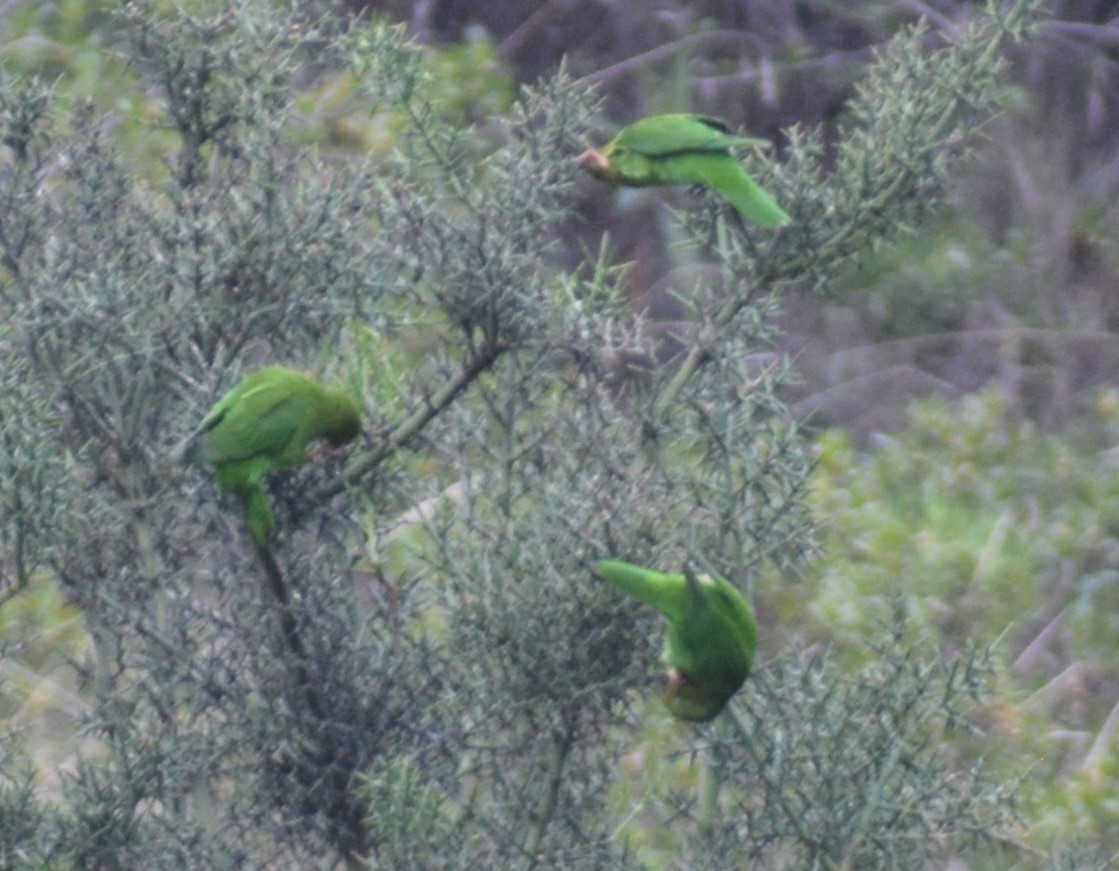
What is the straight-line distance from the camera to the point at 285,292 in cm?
146

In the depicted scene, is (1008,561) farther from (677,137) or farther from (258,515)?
(258,515)

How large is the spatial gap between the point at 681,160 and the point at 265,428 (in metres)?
0.49

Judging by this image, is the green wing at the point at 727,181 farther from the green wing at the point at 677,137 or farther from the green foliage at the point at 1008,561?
the green foliage at the point at 1008,561

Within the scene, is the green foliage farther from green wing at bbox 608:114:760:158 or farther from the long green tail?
the long green tail

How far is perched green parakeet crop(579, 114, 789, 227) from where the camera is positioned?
147cm

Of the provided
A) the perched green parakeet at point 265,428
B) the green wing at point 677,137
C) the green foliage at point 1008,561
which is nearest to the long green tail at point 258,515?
the perched green parakeet at point 265,428

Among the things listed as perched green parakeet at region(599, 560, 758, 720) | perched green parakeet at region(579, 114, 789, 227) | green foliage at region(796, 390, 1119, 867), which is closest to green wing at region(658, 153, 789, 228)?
perched green parakeet at region(579, 114, 789, 227)

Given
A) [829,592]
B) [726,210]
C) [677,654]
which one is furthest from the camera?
[829,592]

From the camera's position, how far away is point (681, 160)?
1.59 metres

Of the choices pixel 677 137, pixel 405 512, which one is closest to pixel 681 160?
pixel 677 137

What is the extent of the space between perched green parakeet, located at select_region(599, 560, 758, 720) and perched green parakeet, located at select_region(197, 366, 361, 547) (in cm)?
24

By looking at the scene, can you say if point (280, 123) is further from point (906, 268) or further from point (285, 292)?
point (906, 268)

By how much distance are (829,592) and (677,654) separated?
7.39ft

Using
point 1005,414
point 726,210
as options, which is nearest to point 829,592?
point 1005,414
